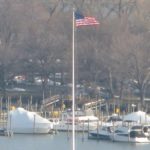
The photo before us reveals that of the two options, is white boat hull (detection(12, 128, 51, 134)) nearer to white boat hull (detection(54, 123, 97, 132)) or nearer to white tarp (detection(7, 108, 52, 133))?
white tarp (detection(7, 108, 52, 133))

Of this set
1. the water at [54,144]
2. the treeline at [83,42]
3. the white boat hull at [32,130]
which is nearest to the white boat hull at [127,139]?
the water at [54,144]

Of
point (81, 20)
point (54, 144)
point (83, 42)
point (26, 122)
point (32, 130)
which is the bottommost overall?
point (54, 144)

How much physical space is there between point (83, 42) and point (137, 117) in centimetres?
2090

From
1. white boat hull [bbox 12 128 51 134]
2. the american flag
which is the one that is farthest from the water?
the american flag

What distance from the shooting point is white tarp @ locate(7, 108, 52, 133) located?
92312 mm

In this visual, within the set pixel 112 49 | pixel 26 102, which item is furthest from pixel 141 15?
pixel 26 102

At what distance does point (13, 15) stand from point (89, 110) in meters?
20.8

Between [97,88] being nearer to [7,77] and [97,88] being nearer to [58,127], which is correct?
[7,77]

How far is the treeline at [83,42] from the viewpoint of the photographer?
109 m

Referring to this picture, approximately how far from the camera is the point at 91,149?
8281 centimetres

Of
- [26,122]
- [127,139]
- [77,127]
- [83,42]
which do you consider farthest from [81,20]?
[83,42]

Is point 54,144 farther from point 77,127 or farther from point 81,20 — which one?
point 81,20

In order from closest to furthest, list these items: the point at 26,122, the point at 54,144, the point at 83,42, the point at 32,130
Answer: the point at 54,144 → the point at 32,130 → the point at 26,122 → the point at 83,42

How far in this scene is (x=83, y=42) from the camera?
371 ft
